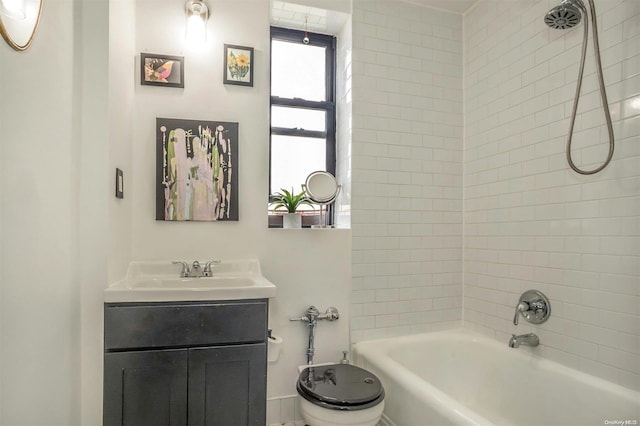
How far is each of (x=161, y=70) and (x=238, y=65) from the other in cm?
43

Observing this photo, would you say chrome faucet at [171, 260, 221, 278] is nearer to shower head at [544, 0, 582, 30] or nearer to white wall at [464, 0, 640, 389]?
white wall at [464, 0, 640, 389]

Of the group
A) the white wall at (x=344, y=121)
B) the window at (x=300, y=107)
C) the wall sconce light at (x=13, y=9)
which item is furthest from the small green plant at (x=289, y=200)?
the wall sconce light at (x=13, y=9)

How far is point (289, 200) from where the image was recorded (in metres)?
2.32

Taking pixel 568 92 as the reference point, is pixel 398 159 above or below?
below

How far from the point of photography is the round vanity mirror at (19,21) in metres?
0.95

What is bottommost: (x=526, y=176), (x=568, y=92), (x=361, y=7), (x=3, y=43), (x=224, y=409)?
(x=224, y=409)

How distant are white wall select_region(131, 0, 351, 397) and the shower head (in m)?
1.50

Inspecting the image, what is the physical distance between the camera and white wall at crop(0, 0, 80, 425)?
3.43ft

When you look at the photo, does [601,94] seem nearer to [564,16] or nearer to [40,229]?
[564,16]

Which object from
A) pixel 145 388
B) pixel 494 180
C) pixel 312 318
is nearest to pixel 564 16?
pixel 494 180

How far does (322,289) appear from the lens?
2.32m

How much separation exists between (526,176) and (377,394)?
1409 millimetres

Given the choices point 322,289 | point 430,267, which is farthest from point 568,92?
point 322,289

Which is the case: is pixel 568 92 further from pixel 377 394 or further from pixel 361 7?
pixel 377 394
